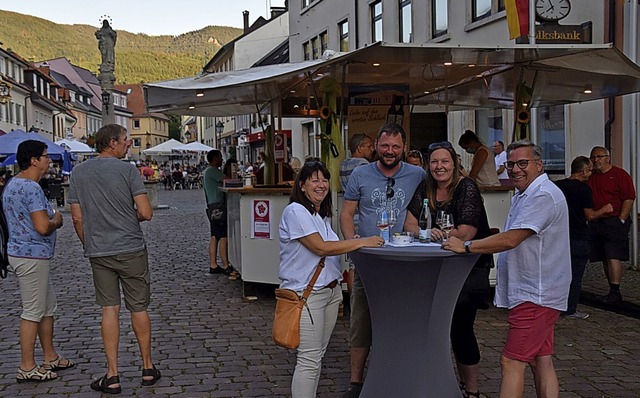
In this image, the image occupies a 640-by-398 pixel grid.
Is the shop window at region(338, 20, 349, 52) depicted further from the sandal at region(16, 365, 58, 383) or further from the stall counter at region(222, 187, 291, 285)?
the sandal at region(16, 365, 58, 383)

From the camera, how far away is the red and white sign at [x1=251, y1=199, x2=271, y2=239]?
871 cm

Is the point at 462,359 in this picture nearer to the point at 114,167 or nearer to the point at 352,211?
the point at 352,211

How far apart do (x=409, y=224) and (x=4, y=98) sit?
86.7 feet

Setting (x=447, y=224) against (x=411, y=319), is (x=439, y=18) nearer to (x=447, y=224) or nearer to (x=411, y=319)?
(x=447, y=224)

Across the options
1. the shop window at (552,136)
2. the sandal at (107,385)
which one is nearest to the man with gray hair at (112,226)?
the sandal at (107,385)

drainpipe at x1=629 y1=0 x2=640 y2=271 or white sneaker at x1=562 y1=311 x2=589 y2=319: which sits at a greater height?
drainpipe at x1=629 y1=0 x2=640 y2=271

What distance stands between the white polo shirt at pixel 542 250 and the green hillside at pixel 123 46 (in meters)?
118

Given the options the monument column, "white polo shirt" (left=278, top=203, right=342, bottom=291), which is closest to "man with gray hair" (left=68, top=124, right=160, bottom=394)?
"white polo shirt" (left=278, top=203, right=342, bottom=291)

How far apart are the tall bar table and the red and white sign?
4.20 meters

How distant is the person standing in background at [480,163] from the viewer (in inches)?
337

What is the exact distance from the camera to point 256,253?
352 inches

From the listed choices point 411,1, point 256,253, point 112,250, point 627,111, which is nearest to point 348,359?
point 112,250

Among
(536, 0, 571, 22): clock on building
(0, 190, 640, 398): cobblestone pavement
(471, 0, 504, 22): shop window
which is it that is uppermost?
(471, 0, 504, 22): shop window

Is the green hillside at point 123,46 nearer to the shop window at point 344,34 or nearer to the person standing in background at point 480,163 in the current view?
the shop window at point 344,34
